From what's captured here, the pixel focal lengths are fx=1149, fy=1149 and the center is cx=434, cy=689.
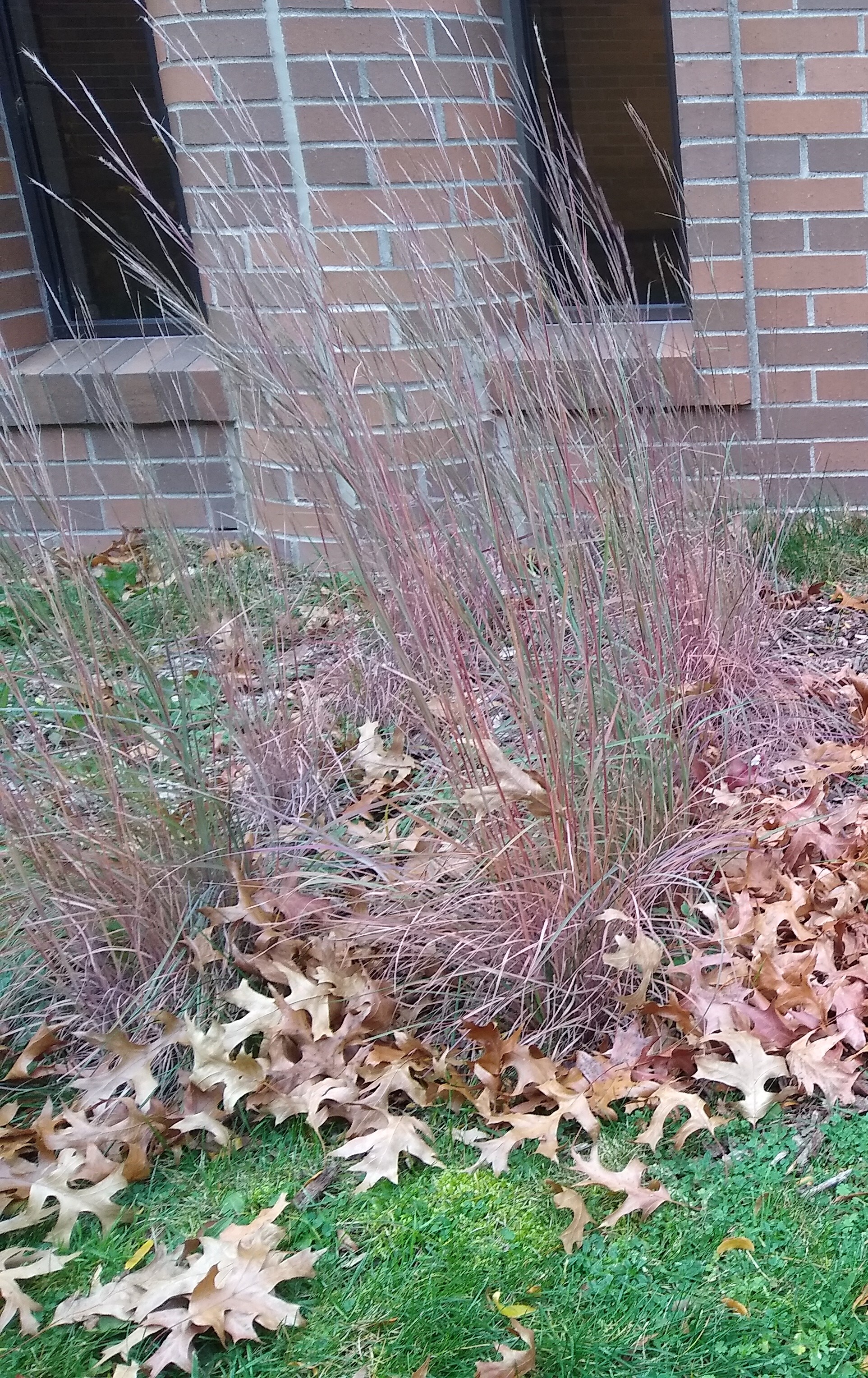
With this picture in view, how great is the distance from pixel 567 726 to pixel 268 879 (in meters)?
0.68

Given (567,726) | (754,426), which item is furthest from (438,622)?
(754,426)

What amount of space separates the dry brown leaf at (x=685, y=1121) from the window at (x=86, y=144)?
3.61 meters

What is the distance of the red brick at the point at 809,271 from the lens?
368 centimetres

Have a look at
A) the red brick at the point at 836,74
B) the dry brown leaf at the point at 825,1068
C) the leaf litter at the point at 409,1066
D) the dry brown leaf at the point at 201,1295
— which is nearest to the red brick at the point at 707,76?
the red brick at the point at 836,74

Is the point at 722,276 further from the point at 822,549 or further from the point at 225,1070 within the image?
the point at 225,1070

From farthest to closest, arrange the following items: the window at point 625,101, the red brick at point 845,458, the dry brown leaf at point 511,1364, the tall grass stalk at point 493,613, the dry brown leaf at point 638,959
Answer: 1. the window at point 625,101
2. the red brick at point 845,458
3. the tall grass stalk at point 493,613
4. the dry brown leaf at point 638,959
5. the dry brown leaf at point 511,1364

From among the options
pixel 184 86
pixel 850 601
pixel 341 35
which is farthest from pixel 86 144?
pixel 850 601

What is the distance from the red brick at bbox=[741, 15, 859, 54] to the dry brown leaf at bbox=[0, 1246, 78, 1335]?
367cm

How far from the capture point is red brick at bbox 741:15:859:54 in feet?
11.4

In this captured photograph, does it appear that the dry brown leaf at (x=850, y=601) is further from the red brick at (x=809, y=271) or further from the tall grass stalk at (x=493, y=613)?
the red brick at (x=809, y=271)

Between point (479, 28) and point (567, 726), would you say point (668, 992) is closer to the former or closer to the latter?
point (567, 726)

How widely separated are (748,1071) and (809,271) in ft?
9.06

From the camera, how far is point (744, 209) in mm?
3670

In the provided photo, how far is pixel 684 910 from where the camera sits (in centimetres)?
222
